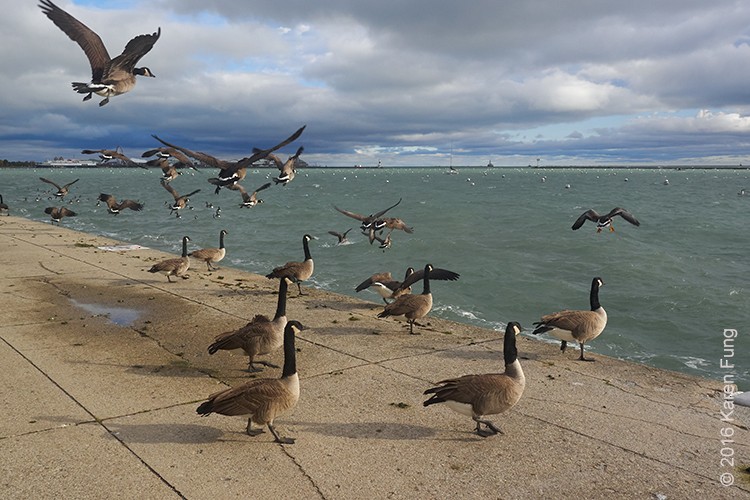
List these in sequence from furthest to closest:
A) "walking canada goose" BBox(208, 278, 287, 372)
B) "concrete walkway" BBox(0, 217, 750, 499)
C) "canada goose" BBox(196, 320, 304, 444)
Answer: "walking canada goose" BBox(208, 278, 287, 372), "canada goose" BBox(196, 320, 304, 444), "concrete walkway" BBox(0, 217, 750, 499)

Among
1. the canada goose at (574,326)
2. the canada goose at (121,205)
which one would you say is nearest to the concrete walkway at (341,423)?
the canada goose at (574,326)

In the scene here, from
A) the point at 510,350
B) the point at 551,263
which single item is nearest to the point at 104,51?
the point at 510,350

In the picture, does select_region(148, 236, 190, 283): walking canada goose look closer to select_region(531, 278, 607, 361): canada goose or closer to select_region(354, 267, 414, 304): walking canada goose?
select_region(354, 267, 414, 304): walking canada goose

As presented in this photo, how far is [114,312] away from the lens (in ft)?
39.1

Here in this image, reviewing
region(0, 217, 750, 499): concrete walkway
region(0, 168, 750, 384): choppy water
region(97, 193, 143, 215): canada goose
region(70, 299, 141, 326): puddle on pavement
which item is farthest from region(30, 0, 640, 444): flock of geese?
region(97, 193, 143, 215): canada goose

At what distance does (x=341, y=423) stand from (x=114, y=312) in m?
7.48

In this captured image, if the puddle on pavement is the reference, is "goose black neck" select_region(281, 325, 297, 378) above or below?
above

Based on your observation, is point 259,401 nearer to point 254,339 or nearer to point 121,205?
point 254,339

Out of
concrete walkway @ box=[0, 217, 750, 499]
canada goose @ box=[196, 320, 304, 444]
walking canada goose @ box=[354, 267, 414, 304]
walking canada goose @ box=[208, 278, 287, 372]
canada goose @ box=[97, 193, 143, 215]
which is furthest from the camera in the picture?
canada goose @ box=[97, 193, 143, 215]

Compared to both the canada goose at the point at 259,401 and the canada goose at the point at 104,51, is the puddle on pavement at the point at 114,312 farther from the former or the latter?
the canada goose at the point at 259,401

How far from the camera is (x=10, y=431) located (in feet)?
20.4

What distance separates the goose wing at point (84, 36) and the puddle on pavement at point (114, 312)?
4.86m

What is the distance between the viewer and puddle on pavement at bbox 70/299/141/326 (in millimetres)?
11250

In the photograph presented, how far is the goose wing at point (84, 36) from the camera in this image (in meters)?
10.0
